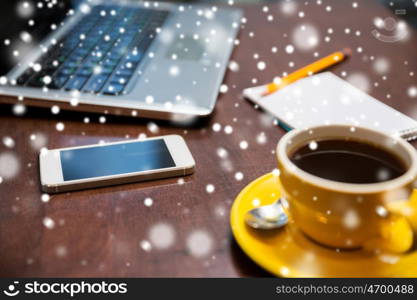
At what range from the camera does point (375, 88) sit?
0.79m

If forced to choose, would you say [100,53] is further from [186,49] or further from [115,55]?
[186,49]

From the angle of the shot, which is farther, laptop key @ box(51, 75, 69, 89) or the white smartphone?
laptop key @ box(51, 75, 69, 89)

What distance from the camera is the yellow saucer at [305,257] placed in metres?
0.42

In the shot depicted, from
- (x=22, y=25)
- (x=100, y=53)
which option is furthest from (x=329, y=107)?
(x=22, y=25)

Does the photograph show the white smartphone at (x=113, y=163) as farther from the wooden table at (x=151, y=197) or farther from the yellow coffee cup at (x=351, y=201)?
the yellow coffee cup at (x=351, y=201)

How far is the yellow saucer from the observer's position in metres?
0.42

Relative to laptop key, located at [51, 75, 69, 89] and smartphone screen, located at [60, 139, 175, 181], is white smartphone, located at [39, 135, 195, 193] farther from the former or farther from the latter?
→ laptop key, located at [51, 75, 69, 89]

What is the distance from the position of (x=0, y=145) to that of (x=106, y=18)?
1.51 ft

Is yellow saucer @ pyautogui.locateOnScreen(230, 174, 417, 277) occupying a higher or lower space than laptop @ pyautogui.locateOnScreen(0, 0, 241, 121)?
higher

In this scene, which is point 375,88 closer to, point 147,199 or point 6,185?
point 147,199

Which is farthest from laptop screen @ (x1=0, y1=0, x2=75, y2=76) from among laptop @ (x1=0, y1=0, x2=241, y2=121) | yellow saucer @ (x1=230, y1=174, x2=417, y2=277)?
yellow saucer @ (x1=230, y1=174, x2=417, y2=277)

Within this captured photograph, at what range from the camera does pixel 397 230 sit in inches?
18.2

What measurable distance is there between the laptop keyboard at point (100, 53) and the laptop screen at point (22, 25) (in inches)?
1.5

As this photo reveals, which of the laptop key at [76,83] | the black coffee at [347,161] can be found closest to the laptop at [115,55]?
the laptop key at [76,83]
